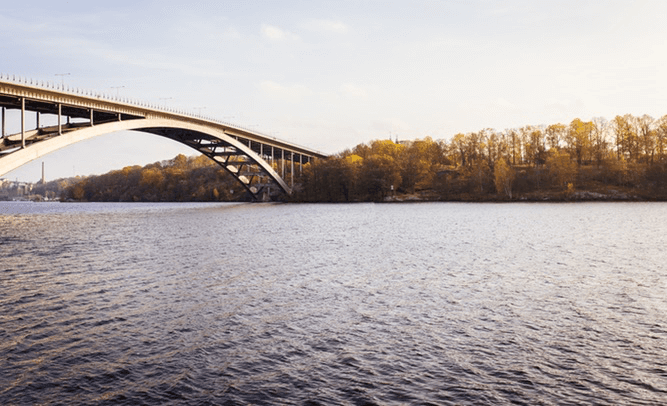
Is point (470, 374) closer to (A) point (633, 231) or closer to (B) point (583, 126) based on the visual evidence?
(A) point (633, 231)

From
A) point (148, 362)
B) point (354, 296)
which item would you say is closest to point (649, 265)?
point (354, 296)

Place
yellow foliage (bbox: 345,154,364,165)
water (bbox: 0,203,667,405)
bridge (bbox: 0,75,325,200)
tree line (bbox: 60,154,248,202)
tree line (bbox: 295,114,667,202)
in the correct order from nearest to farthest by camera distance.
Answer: water (bbox: 0,203,667,405), bridge (bbox: 0,75,325,200), tree line (bbox: 295,114,667,202), yellow foliage (bbox: 345,154,364,165), tree line (bbox: 60,154,248,202)

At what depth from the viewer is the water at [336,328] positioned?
8.37 metres

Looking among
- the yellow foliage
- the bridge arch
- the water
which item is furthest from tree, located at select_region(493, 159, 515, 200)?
the water

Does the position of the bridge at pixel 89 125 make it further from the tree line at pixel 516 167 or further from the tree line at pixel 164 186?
the tree line at pixel 164 186

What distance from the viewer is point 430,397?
7.96 m

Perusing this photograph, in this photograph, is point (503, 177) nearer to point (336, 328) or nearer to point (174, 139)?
point (174, 139)

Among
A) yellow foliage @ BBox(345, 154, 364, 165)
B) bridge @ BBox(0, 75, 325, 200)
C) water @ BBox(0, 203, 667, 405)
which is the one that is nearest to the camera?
water @ BBox(0, 203, 667, 405)

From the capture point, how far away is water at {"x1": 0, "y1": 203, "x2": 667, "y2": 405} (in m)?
8.37

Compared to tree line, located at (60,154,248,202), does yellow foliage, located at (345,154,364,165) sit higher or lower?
higher

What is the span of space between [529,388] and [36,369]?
9113 mm

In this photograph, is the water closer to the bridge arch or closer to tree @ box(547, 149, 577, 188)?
the bridge arch

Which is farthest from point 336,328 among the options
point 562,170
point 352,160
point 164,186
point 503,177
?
point 164,186

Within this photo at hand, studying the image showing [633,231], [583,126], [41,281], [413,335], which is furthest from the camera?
[583,126]
